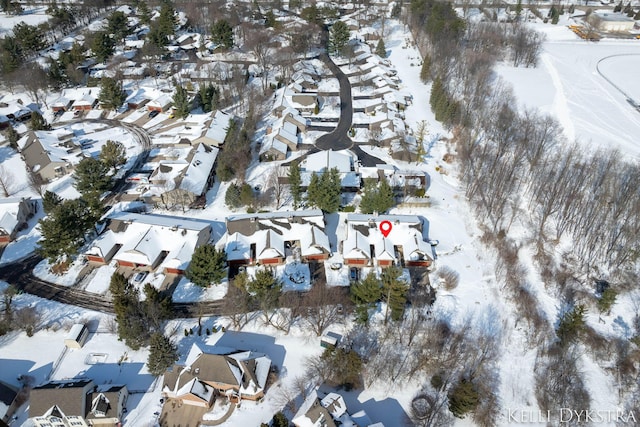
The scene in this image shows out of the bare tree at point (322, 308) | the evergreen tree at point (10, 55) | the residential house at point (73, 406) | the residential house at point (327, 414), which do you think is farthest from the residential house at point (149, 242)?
the evergreen tree at point (10, 55)

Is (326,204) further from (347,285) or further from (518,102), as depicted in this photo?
(518,102)

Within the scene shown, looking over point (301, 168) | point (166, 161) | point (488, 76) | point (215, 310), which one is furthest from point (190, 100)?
point (488, 76)

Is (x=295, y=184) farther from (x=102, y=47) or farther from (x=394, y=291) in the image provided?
(x=102, y=47)

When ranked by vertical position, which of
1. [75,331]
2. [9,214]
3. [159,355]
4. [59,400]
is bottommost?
[75,331]

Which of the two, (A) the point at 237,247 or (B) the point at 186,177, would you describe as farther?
(B) the point at 186,177

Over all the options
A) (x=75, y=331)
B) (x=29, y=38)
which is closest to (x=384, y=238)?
(x=75, y=331)

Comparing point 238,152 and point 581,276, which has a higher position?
point 238,152

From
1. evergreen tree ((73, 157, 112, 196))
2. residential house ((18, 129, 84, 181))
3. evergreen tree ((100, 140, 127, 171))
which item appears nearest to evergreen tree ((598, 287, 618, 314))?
evergreen tree ((73, 157, 112, 196))
